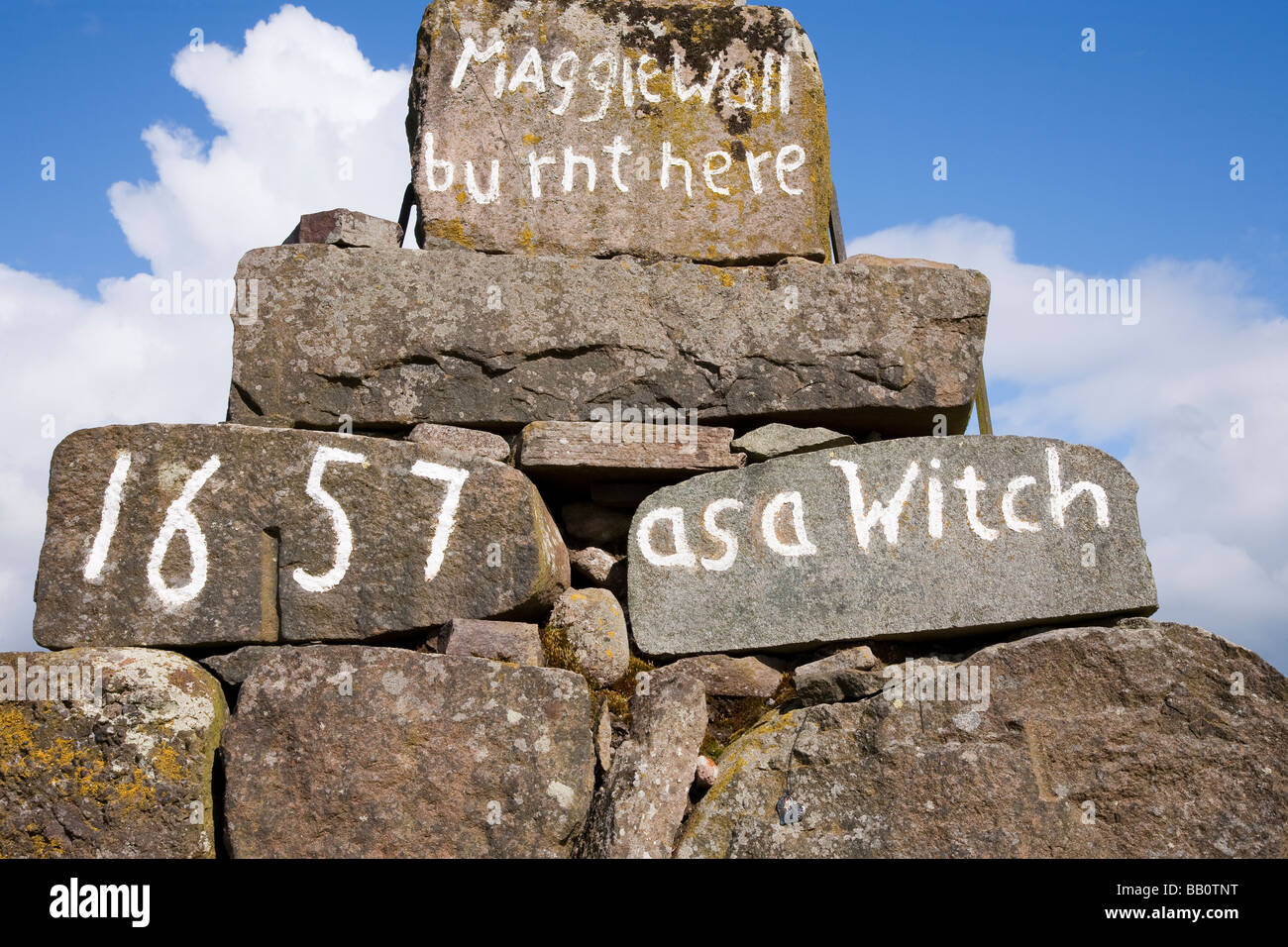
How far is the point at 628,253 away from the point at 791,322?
68 cm

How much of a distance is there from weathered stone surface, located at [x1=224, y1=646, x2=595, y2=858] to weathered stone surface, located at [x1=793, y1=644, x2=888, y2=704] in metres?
0.70

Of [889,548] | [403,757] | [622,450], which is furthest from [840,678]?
[403,757]

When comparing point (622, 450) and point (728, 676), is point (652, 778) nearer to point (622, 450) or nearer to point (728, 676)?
point (728, 676)

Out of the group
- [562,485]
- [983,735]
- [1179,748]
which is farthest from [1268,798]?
[562,485]

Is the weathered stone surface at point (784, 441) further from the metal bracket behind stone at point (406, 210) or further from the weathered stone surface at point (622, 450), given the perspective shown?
the metal bracket behind stone at point (406, 210)

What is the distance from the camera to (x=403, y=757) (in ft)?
10.8

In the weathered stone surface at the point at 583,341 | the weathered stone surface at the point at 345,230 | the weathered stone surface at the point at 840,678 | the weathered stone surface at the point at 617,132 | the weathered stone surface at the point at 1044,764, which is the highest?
the weathered stone surface at the point at 617,132

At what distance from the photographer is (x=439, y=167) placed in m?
4.15

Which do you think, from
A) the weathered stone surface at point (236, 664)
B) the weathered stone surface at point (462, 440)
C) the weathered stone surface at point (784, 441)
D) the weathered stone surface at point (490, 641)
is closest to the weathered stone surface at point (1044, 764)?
the weathered stone surface at point (490, 641)

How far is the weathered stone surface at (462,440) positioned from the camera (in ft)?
12.5

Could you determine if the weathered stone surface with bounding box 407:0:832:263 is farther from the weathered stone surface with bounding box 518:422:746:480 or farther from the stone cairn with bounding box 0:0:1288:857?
the weathered stone surface with bounding box 518:422:746:480

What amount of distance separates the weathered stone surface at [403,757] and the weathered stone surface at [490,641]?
3.0 inches

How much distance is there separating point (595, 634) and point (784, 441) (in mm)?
953

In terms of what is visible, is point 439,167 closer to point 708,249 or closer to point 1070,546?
point 708,249
